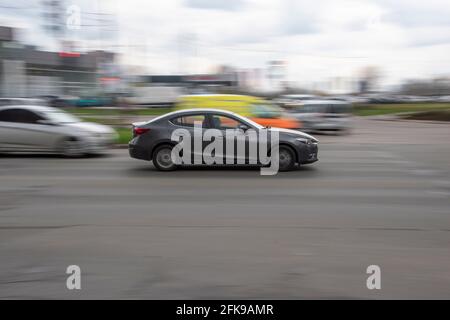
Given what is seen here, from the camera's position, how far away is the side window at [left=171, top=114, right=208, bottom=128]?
11.4 m

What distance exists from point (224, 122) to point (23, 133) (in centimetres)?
612

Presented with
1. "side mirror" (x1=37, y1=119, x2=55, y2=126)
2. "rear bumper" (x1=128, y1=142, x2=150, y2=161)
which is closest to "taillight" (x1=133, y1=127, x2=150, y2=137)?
"rear bumper" (x1=128, y1=142, x2=150, y2=161)

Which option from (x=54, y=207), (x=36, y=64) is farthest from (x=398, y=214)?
(x=36, y=64)

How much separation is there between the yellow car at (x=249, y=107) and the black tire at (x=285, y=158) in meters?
7.98

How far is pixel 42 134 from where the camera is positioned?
45.6 ft

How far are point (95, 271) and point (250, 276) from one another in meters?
1.51

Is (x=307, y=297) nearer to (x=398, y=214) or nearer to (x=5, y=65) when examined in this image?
(x=398, y=214)

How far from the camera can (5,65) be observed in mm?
54000

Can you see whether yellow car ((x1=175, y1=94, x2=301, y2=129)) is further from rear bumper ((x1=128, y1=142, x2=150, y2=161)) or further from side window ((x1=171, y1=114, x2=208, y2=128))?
rear bumper ((x1=128, y1=142, x2=150, y2=161))

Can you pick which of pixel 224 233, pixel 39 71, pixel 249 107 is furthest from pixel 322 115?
pixel 39 71

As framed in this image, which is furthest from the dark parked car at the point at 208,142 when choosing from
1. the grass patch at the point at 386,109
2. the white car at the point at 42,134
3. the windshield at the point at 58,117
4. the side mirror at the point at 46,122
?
the grass patch at the point at 386,109

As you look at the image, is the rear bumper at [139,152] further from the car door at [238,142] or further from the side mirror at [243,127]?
the side mirror at [243,127]

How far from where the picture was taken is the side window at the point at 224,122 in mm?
11281

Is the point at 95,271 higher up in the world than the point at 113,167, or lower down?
lower down
